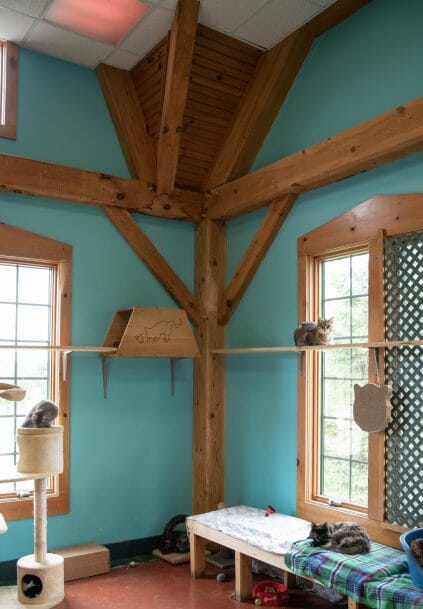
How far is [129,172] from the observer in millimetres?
5062

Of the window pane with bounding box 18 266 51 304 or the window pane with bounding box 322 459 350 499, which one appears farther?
the window pane with bounding box 18 266 51 304

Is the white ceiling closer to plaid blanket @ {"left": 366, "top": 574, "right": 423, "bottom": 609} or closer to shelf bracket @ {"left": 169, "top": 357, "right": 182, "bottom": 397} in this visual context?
shelf bracket @ {"left": 169, "top": 357, "right": 182, "bottom": 397}

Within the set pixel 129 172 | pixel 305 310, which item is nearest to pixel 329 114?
pixel 305 310

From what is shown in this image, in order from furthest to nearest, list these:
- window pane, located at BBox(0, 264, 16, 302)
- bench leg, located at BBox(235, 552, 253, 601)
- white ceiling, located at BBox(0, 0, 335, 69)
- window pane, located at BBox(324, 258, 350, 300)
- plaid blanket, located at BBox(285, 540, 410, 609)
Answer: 1. window pane, located at BBox(0, 264, 16, 302)
2. window pane, located at BBox(324, 258, 350, 300)
3. white ceiling, located at BBox(0, 0, 335, 69)
4. bench leg, located at BBox(235, 552, 253, 601)
5. plaid blanket, located at BBox(285, 540, 410, 609)

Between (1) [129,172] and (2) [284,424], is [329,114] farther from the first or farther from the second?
(2) [284,424]

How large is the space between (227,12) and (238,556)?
3.70 metres

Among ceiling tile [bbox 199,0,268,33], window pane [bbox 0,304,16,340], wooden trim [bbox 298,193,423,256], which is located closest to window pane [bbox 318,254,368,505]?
wooden trim [bbox 298,193,423,256]

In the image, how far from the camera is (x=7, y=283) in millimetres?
4500

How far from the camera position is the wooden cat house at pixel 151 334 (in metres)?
4.50

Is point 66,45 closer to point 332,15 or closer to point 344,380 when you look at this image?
point 332,15

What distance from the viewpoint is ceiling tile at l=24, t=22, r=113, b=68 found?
4.37 m

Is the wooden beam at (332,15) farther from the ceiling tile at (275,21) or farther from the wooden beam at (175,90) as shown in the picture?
the wooden beam at (175,90)

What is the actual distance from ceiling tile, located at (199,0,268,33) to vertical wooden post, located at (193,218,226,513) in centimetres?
163

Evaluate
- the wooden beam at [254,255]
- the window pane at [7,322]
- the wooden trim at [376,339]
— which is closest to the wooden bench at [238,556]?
the wooden trim at [376,339]
